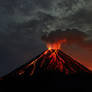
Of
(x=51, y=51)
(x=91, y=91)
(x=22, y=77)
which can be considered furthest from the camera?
(x=51, y=51)

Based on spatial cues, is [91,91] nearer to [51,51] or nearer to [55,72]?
[55,72]

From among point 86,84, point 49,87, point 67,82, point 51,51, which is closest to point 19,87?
point 49,87

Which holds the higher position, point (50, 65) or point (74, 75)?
point (50, 65)

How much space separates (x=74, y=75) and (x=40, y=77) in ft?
20.5

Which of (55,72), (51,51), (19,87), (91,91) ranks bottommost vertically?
(91,91)

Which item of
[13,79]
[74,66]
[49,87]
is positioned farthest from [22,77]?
[74,66]

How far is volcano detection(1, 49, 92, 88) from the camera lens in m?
37.5

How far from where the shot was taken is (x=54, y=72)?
4006cm

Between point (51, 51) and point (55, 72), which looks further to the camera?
point (51, 51)

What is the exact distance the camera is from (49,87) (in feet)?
120

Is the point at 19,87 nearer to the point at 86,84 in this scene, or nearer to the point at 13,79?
the point at 13,79

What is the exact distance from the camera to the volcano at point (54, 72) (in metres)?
37.5

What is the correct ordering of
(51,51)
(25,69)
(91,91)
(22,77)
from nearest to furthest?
(91,91)
(22,77)
(25,69)
(51,51)

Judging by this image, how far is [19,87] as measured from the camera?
37.1 meters
